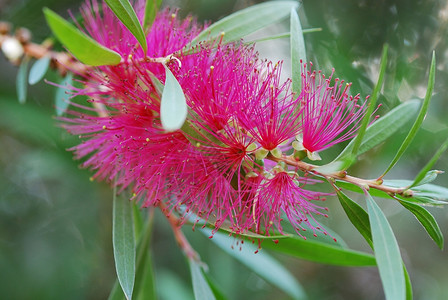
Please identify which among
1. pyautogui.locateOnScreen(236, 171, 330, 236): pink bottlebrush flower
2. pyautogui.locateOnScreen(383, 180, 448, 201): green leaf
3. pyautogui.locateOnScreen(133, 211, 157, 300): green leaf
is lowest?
pyautogui.locateOnScreen(133, 211, 157, 300): green leaf

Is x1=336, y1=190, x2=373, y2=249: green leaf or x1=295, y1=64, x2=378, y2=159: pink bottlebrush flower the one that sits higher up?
x1=295, y1=64, x2=378, y2=159: pink bottlebrush flower

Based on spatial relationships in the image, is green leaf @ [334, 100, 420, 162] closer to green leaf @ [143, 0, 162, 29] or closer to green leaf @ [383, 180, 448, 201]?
green leaf @ [383, 180, 448, 201]

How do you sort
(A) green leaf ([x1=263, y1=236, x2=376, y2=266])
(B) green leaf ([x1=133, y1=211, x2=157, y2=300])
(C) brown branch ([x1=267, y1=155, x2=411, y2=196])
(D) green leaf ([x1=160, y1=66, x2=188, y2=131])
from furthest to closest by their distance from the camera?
(B) green leaf ([x1=133, y1=211, x2=157, y2=300])
(A) green leaf ([x1=263, y1=236, x2=376, y2=266])
(C) brown branch ([x1=267, y1=155, x2=411, y2=196])
(D) green leaf ([x1=160, y1=66, x2=188, y2=131])

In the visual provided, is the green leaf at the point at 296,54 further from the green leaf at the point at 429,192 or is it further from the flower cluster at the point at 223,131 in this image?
the green leaf at the point at 429,192

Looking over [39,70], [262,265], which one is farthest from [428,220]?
[39,70]

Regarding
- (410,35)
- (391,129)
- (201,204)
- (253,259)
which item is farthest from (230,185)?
(410,35)

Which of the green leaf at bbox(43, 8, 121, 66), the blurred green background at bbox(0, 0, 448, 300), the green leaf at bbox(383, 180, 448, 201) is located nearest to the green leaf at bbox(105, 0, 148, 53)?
the green leaf at bbox(43, 8, 121, 66)

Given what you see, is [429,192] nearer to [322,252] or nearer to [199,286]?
[322,252]
